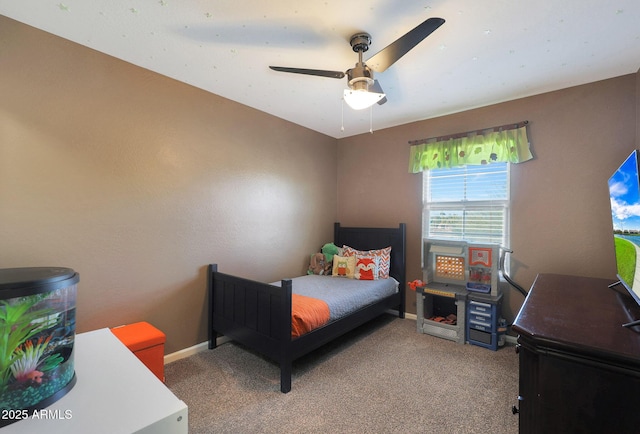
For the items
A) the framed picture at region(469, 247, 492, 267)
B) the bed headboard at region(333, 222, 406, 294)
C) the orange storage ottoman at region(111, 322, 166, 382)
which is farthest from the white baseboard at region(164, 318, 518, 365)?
the bed headboard at region(333, 222, 406, 294)

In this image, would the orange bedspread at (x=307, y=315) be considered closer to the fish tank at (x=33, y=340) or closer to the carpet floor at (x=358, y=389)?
the carpet floor at (x=358, y=389)

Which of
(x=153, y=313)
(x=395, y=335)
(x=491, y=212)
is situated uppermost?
(x=491, y=212)

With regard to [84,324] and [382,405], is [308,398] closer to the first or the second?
[382,405]

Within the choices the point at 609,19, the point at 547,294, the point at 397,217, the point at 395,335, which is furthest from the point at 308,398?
the point at 609,19

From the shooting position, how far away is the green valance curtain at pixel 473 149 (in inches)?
111

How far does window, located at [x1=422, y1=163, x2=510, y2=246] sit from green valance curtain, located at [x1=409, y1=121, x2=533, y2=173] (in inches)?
5.1

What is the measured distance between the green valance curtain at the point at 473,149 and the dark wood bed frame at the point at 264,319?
1744mm

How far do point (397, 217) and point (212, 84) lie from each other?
261 centimetres

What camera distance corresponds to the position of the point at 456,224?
131 inches

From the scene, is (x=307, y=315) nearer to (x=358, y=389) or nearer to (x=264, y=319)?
(x=264, y=319)

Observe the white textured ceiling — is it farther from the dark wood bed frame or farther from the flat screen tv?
the dark wood bed frame

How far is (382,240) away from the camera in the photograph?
3.74m

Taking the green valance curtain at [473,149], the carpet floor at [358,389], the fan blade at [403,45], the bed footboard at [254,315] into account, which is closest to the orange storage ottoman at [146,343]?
the carpet floor at [358,389]

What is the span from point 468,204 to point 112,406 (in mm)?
3398
